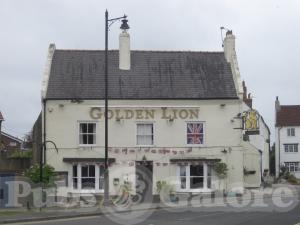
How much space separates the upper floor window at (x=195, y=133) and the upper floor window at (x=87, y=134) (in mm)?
5418

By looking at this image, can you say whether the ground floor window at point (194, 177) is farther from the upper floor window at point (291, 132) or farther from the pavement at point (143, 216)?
the upper floor window at point (291, 132)

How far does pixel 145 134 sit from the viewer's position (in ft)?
120

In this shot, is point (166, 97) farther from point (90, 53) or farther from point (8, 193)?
point (8, 193)

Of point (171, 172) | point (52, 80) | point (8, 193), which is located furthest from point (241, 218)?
point (52, 80)

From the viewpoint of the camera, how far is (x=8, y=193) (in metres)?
27.9

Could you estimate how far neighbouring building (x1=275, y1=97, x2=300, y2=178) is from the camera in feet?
284

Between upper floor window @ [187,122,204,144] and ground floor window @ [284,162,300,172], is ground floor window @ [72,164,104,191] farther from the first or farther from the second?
ground floor window @ [284,162,300,172]

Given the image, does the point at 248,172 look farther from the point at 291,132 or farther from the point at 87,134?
the point at 291,132

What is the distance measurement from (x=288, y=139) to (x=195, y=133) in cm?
5339

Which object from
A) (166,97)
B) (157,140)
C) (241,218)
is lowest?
(241,218)

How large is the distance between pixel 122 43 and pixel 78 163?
791cm

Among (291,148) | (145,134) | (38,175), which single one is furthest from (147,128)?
(291,148)

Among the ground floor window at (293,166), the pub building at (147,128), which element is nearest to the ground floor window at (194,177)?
the pub building at (147,128)

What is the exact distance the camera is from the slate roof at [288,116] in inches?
3439
